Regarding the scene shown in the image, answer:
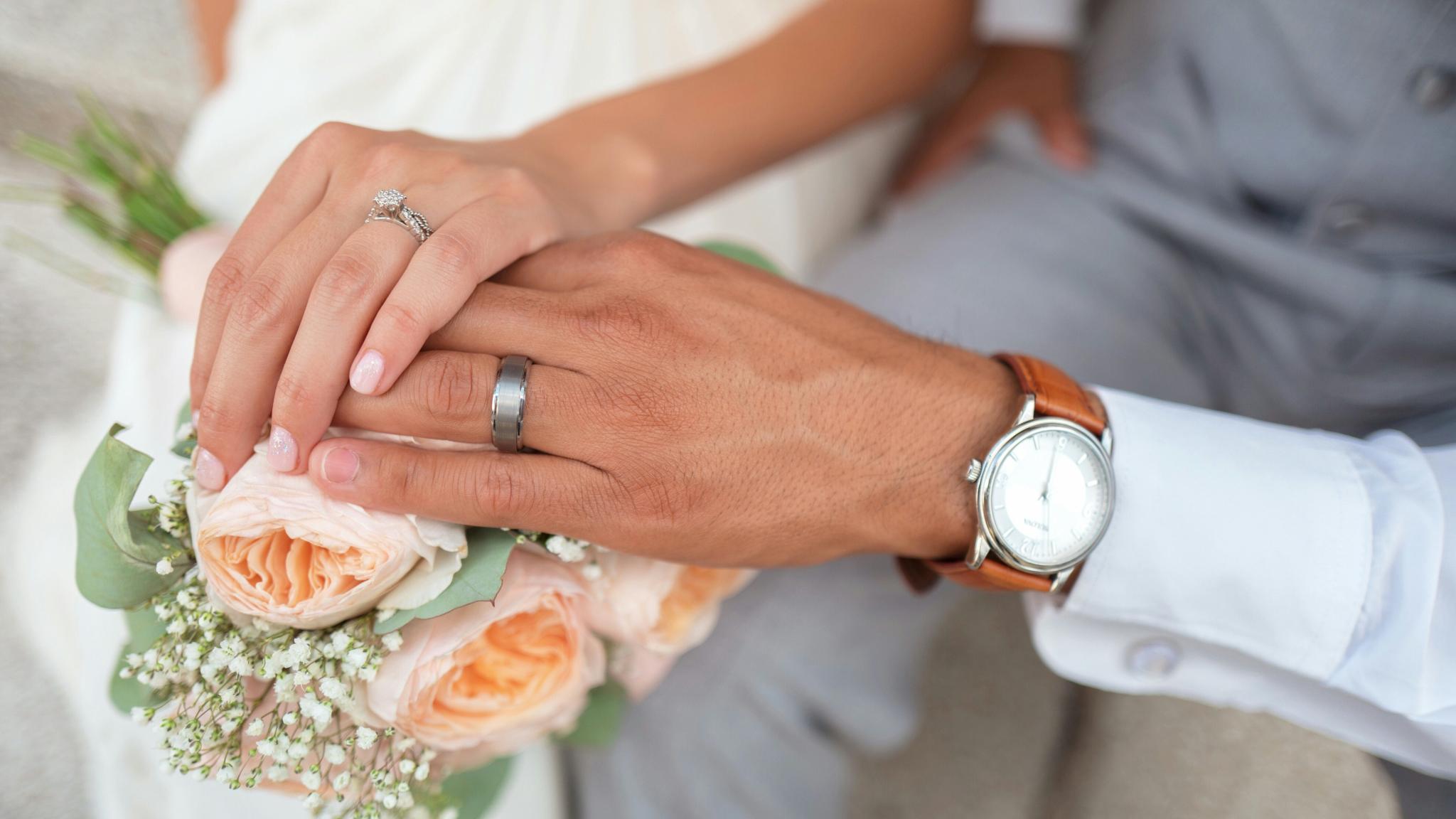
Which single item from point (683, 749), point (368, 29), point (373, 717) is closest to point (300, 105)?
point (368, 29)

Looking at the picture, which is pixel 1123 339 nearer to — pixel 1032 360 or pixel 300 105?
pixel 1032 360

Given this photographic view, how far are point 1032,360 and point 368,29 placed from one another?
1124 mm

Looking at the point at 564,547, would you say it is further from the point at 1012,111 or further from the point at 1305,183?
the point at 1012,111

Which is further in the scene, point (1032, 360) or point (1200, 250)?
point (1200, 250)

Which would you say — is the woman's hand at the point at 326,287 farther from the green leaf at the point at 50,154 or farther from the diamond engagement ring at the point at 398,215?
the green leaf at the point at 50,154

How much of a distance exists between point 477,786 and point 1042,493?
632 mm

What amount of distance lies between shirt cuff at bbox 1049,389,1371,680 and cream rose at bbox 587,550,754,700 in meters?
0.36

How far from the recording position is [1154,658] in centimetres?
89

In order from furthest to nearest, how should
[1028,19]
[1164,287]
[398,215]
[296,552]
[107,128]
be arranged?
[1028,19] → [1164,287] → [107,128] → [398,215] → [296,552]

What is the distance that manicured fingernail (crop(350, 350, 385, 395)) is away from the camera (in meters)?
0.67

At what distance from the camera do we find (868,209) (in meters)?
1.95

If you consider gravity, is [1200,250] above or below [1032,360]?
below

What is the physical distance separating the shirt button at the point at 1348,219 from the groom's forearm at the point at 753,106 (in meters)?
0.67

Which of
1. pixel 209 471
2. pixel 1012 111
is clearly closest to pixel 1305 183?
pixel 1012 111
